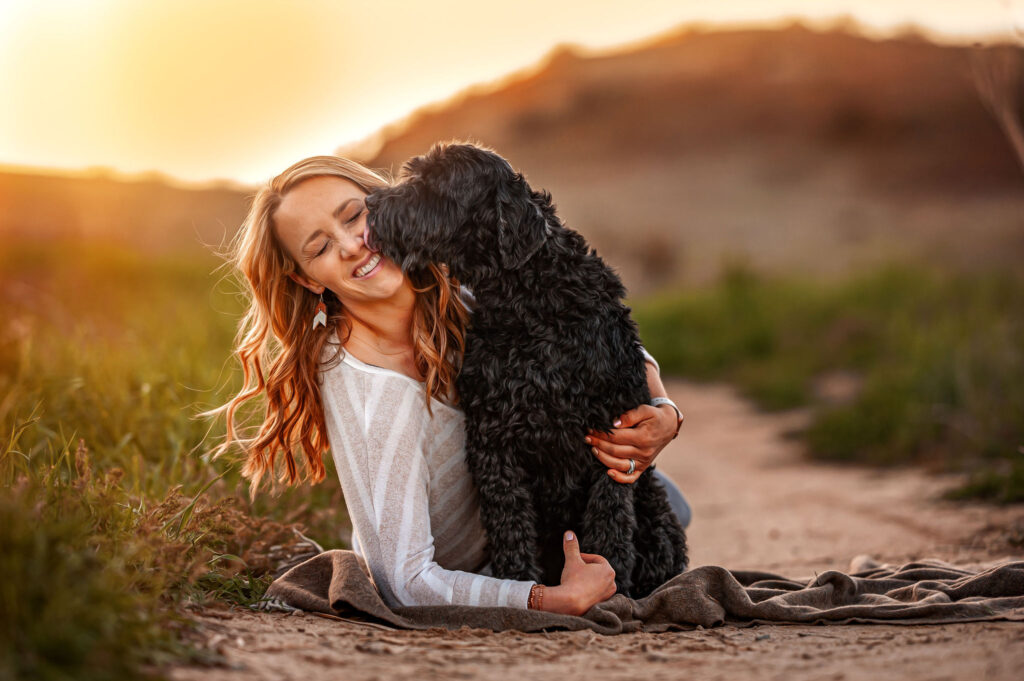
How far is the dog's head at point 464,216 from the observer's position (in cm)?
270

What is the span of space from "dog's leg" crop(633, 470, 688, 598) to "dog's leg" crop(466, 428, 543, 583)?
0.39 metres

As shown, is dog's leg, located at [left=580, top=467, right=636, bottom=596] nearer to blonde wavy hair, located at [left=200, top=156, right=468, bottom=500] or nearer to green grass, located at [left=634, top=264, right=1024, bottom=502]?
blonde wavy hair, located at [left=200, top=156, right=468, bottom=500]

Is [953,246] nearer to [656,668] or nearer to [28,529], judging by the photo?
[656,668]

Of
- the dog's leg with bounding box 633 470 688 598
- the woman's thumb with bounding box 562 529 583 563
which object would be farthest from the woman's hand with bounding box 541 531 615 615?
the dog's leg with bounding box 633 470 688 598

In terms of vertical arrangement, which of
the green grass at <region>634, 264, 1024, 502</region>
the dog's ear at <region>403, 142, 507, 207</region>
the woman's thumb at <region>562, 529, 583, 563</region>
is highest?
the green grass at <region>634, 264, 1024, 502</region>

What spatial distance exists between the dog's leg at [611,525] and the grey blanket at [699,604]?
114 millimetres

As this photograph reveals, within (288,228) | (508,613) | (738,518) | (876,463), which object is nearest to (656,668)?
(508,613)

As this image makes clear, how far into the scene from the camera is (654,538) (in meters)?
2.99

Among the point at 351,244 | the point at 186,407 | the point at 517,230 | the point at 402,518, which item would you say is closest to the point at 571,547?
the point at 402,518

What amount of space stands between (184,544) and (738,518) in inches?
147

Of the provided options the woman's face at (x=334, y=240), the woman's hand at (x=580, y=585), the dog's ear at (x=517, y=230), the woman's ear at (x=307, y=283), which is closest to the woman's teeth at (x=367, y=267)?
the woman's face at (x=334, y=240)

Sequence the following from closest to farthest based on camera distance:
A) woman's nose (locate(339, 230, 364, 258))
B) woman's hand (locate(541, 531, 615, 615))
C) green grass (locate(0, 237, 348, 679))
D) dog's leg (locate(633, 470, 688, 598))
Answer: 1. green grass (locate(0, 237, 348, 679))
2. woman's hand (locate(541, 531, 615, 615))
3. woman's nose (locate(339, 230, 364, 258))
4. dog's leg (locate(633, 470, 688, 598))

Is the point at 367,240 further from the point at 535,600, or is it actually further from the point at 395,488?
the point at 535,600

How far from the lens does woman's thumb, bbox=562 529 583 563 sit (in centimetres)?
276
